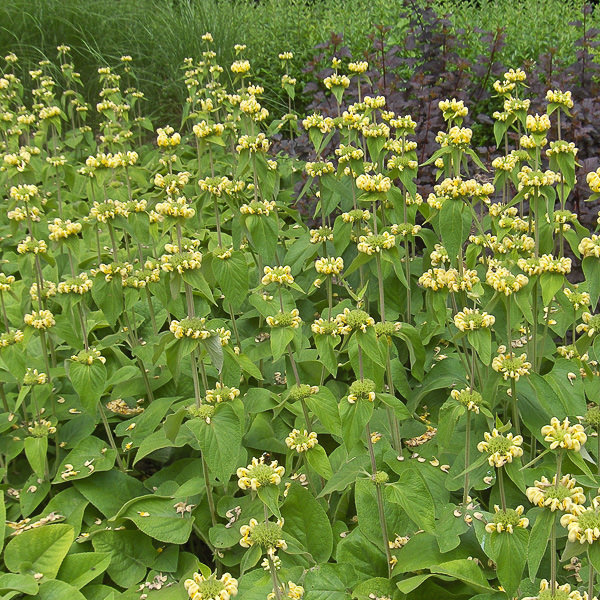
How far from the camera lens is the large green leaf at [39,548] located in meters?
2.50

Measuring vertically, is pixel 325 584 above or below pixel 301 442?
below

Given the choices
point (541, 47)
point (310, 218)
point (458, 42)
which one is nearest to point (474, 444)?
point (310, 218)

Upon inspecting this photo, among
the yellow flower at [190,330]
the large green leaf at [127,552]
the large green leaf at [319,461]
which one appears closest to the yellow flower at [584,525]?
the large green leaf at [319,461]

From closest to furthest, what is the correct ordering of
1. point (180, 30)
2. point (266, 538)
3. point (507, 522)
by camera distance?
point (266, 538)
point (507, 522)
point (180, 30)

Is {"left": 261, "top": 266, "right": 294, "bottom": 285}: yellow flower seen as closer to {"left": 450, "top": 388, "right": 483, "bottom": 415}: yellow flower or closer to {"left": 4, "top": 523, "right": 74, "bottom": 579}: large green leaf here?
{"left": 450, "top": 388, "right": 483, "bottom": 415}: yellow flower

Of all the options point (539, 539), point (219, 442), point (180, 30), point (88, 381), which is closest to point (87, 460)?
point (88, 381)

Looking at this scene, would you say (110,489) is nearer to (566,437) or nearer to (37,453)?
(37,453)

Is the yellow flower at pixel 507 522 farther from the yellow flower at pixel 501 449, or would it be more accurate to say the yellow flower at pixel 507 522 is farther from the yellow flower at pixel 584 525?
the yellow flower at pixel 584 525

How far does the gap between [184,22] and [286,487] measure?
5982 mm

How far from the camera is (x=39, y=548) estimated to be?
254 cm

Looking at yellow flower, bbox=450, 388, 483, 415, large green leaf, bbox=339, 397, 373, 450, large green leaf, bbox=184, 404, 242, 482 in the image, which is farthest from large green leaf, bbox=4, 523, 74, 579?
yellow flower, bbox=450, 388, 483, 415

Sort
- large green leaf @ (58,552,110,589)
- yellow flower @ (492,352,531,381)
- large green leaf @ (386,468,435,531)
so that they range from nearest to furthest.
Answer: large green leaf @ (386,468,435,531)
yellow flower @ (492,352,531,381)
large green leaf @ (58,552,110,589)

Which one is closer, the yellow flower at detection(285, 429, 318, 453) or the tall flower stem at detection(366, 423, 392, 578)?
the tall flower stem at detection(366, 423, 392, 578)

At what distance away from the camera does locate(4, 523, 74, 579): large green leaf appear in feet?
8.20
